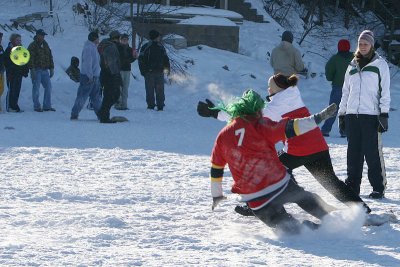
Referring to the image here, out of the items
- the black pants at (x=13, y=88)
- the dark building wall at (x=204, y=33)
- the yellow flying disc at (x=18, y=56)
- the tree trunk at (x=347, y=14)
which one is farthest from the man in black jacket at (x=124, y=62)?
the tree trunk at (x=347, y=14)

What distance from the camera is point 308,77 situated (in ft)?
74.4

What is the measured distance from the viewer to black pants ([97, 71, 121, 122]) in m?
15.1

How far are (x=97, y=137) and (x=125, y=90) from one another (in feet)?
14.1

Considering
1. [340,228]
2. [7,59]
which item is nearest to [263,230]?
[340,228]

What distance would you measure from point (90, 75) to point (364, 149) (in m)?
8.05

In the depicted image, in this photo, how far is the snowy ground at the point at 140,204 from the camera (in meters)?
5.90

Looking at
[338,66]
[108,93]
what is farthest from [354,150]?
[108,93]

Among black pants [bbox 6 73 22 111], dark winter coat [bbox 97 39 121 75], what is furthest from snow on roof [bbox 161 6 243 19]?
dark winter coat [bbox 97 39 121 75]

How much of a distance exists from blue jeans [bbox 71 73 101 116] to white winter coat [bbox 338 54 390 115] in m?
7.85

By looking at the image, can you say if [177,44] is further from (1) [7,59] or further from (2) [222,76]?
(1) [7,59]

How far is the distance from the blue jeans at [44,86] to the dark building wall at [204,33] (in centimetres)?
688

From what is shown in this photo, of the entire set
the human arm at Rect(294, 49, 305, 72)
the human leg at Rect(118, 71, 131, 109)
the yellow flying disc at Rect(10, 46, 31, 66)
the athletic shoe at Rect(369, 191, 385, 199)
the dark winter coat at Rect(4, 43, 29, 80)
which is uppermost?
the human arm at Rect(294, 49, 305, 72)

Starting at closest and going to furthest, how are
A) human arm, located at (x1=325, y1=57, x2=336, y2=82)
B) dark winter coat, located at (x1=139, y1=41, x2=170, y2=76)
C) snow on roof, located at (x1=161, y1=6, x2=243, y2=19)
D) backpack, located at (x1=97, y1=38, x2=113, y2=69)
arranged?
human arm, located at (x1=325, y1=57, x2=336, y2=82), backpack, located at (x1=97, y1=38, x2=113, y2=69), dark winter coat, located at (x1=139, y1=41, x2=170, y2=76), snow on roof, located at (x1=161, y1=6, x2=243, y2=19)

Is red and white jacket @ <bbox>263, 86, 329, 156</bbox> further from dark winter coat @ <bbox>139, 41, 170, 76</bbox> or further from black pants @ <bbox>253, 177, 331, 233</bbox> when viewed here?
dark winter coat @ <bbox>139, 41, 170, 76</bbox>
